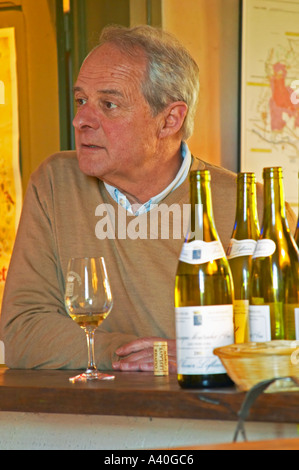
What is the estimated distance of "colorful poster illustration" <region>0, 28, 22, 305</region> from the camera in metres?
3.07

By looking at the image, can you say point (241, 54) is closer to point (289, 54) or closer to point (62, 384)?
point (289, 54)

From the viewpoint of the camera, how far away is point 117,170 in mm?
1924

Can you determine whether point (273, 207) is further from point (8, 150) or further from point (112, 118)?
point (8, 150)

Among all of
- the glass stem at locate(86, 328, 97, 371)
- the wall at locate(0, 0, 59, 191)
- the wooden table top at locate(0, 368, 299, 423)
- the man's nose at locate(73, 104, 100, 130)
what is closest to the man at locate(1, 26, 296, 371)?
the man's nose at locate(73, 104, 100, 130)

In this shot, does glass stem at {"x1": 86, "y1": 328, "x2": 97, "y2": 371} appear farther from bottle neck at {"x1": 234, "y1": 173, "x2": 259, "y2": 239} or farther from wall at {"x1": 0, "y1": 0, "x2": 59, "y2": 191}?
wall at {"x1": 0, "y1": 0, "x2": 59, "y2": 191}

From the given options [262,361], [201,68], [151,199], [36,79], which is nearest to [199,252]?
[262,361]

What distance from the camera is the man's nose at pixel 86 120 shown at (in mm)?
1855

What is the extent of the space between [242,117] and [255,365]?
2.11 metres

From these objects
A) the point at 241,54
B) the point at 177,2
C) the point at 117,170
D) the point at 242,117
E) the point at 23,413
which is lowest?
the point at 23,413

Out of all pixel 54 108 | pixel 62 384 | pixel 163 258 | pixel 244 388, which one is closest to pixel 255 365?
pixel 244 388

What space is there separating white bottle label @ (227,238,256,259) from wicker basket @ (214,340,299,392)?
356 mm

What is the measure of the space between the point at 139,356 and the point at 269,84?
1.81 metres
